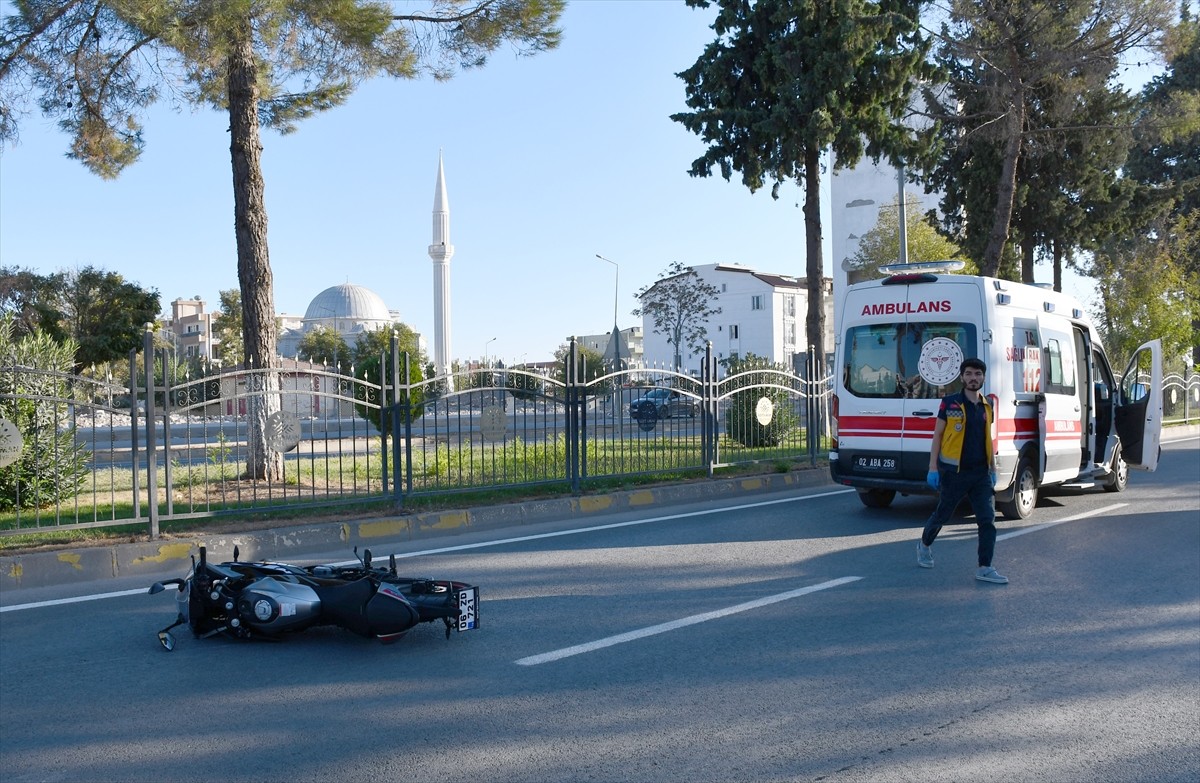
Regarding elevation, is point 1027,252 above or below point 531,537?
above

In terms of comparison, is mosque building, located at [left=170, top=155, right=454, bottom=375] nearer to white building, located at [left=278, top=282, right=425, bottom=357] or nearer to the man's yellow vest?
white building, located at [left=278, top=282, right=425, bottom=357]

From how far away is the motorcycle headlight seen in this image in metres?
5.91

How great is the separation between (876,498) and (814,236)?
993 cm

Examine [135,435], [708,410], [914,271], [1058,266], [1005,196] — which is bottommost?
[135,435]

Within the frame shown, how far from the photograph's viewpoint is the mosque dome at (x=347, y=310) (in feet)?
379

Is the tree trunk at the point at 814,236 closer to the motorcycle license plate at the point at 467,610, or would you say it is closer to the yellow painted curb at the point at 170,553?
the yellow painted curb at the point at 170,553

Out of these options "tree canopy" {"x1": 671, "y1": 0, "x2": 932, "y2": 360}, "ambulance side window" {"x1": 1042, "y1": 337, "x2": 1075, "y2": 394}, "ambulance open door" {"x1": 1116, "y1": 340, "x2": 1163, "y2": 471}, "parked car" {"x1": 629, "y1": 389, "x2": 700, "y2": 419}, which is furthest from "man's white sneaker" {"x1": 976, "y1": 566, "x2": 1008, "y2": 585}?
A: "tree canopy" {"x1": 671, "y1": 0, "x2": 932, "y2": 360}

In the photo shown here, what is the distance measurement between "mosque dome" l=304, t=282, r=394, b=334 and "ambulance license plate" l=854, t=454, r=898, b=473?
107422mm

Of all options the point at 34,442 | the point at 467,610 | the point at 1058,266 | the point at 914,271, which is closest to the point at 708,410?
the point at 914,271

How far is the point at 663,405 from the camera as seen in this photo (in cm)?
1405

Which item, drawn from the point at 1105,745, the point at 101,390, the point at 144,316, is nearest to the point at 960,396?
the point at 1105,745

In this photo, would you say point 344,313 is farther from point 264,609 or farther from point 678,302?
point 264,609

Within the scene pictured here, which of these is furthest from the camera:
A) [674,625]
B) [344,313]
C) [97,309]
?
[344,313]

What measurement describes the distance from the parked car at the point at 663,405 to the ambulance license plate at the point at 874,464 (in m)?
3.25
